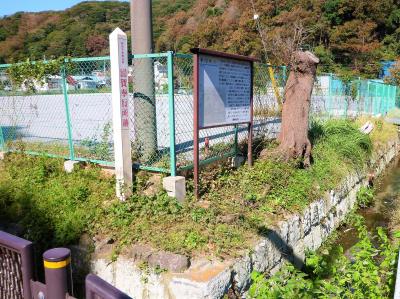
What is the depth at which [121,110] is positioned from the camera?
4.21 meters

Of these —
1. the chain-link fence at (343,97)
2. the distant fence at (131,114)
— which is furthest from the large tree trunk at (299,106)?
the chain-link fence at (343,97)

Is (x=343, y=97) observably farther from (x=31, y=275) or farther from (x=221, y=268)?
(x=31, y=275)

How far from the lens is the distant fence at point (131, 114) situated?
4.79 meters

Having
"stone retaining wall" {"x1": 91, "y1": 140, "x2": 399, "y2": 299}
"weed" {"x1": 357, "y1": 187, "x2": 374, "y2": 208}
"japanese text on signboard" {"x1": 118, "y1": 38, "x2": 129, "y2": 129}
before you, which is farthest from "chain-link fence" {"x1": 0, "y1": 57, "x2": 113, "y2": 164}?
"weed" {"x1": 357, "y1": 187, "x2": 374, "y2": 208}

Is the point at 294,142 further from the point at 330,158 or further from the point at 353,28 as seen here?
the point at 353,28

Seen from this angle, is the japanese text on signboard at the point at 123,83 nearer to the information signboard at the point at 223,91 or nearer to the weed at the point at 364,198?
the information signboard at the point at 223,91

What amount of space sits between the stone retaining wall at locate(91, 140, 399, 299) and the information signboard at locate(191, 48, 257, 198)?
3.82 feet

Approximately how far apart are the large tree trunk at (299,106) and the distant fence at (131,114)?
2.27ft

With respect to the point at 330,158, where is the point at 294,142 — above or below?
above

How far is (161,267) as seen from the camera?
326 centimetres


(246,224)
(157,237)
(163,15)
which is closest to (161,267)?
(157,237)

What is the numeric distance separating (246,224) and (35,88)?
13.4 ft

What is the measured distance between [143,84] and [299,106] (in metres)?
2.96

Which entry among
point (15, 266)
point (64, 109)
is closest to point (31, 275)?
point (15, 266)
